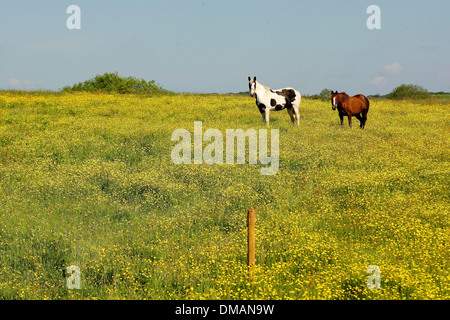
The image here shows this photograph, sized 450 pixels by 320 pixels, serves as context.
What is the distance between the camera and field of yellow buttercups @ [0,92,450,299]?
5.32m

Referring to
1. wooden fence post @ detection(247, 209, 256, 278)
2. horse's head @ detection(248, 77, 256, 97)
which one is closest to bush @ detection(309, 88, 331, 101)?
horse's head @ detection(248, 77, 256, 97)

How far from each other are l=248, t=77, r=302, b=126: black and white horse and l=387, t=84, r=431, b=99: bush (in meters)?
34.9

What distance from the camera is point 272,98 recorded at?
20.4 meters

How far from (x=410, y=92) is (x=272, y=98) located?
37.6 meters

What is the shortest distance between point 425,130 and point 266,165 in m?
12.1

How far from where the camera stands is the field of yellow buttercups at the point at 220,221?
5.32 metres

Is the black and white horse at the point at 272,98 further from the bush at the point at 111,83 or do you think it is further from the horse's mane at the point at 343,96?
the bush at the point at 111,83

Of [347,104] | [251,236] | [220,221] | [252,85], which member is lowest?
[220,221]

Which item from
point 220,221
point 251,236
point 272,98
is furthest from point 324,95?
point 251,236

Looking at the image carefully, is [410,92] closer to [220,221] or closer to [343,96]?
[343,96]

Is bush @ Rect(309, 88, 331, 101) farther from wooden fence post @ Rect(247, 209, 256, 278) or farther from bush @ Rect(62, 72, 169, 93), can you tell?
wooden fence post @ Rect(247, 209, 256, 278)

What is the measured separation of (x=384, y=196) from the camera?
29.4 ft
